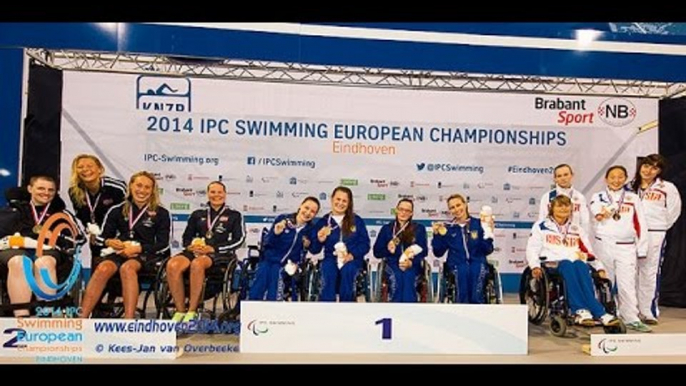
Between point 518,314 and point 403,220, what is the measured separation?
3.25 ft

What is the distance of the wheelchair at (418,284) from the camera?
446 centimetres

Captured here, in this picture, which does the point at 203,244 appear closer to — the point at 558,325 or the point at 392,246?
the point at 392,246

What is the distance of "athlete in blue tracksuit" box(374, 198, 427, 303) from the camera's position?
447 cm

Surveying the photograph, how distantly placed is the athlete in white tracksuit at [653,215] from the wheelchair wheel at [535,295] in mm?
878

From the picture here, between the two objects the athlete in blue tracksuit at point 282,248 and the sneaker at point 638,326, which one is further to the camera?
the sneaker at point 638,326

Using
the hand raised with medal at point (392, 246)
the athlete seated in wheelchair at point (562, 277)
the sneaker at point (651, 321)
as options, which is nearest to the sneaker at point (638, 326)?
the sneaker at point (651, 321)

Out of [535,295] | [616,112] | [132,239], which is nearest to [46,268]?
[132,239]

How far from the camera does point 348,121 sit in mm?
4754

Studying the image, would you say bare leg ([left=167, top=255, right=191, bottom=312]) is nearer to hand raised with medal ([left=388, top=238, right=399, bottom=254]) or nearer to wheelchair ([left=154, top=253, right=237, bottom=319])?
wheelchair ([left=154, top=253, right=237, bottom=319])

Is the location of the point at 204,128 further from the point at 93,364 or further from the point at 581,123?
the point at 581,123

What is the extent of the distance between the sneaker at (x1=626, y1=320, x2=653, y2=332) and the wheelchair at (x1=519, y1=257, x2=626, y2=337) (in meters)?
0.27

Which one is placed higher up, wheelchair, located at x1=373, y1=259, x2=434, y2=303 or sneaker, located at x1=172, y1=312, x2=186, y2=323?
wheelchair, located at x1=373, y1=259, x2=434, y2=303

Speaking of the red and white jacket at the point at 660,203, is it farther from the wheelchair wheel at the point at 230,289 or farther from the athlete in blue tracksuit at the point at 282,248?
the wheelchair wheel at the point at 230,289

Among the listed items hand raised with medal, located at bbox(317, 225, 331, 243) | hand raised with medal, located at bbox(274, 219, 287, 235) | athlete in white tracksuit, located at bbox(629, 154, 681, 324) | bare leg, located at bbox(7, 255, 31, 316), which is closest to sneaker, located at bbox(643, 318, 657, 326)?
athlete in white tracksuit, located at bbox(629, 154, 681, 324)
